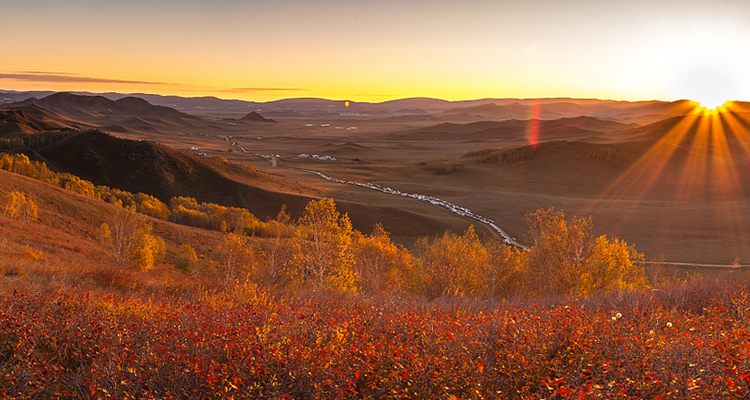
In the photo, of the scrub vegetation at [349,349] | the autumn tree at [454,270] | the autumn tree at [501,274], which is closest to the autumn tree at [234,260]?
the autumn tree at [454,270]

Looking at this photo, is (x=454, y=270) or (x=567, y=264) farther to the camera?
(x=454, y=270)

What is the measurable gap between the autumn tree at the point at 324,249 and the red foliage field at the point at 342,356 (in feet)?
62.7

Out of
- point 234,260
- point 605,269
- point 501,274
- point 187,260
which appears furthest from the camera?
point 187,260

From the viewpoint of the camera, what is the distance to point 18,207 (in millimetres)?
39156

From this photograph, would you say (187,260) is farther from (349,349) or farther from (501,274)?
(349,349)

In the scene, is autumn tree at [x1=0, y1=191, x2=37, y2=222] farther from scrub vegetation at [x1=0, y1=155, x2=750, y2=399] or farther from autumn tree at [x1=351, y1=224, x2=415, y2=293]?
autumn tree at [x1=351, y1=224, x2=415, y2=293]

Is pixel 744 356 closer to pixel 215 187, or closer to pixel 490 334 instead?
pixel 490 334

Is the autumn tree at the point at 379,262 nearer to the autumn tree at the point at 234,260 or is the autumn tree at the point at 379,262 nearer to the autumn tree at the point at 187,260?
the autumn tree at the point at 234,260

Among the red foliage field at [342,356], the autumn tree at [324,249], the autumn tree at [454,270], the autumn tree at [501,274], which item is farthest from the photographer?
the autumn tree at [501,274]

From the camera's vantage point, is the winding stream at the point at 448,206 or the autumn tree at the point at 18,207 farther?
the winding stream at the point at 448,206

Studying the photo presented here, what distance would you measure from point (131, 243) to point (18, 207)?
12290 mm

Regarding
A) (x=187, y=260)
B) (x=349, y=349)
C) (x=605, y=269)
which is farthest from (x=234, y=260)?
(x=605, y=269)

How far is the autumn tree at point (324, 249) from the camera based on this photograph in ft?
97.1

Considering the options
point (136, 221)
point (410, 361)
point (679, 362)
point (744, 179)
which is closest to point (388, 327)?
point (410, 361)
